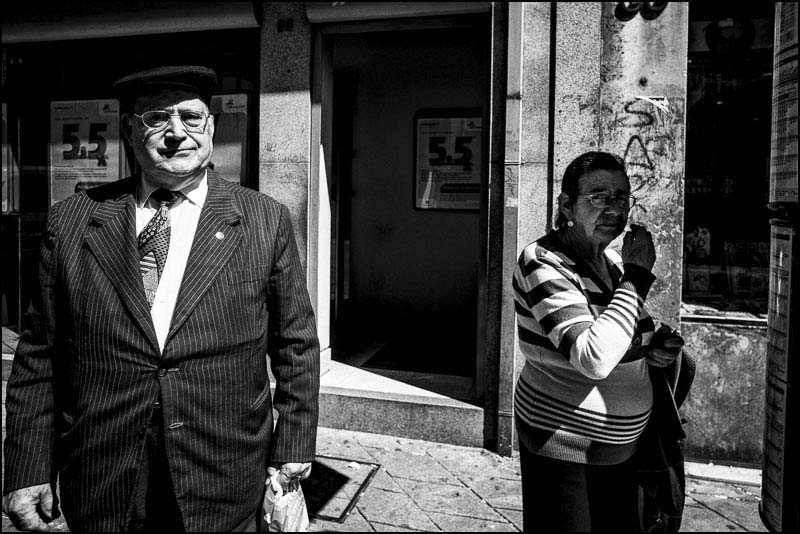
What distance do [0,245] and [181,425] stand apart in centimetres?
680

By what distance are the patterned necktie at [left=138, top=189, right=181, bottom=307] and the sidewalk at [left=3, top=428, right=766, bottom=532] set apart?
2306 mm

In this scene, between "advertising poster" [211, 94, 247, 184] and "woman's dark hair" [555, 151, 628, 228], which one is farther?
"advertising poster" [211, 94, 247, 184]

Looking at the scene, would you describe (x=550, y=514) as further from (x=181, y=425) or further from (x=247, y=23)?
(x=247, y=23)

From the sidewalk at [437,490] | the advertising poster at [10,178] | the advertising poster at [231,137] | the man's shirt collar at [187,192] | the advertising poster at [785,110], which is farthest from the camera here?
the advertising poster at [10,178]

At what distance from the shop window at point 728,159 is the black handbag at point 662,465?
2924mm

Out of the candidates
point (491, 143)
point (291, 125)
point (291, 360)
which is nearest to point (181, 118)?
point (291, 360)

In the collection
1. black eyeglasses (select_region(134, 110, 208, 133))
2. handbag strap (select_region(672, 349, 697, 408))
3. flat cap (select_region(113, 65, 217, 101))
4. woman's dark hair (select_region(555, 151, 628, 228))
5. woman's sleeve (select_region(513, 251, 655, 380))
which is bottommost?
handbag strap (select_region(672, 349, 697, 408))

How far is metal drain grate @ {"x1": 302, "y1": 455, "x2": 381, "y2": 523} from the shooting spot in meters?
4.45

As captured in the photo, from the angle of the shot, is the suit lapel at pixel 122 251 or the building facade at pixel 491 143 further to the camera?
the building facade at pixel 491 143

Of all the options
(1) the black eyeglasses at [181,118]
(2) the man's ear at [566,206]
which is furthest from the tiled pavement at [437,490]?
(1) the black eyeglasses at [181,118]

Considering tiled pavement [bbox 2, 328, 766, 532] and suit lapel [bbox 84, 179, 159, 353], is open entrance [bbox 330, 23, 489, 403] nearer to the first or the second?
tiled pavement [bbox 2, 328, 766, 532]

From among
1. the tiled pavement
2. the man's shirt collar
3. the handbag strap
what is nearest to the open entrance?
the tiled pavement

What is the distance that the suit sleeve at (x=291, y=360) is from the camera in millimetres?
2584

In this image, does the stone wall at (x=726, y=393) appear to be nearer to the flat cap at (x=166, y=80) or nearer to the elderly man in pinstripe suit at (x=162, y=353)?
the elderly man in pinstripe suit at (x=162, y=353)
